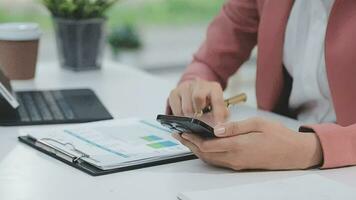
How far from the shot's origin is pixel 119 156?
3.62 feet

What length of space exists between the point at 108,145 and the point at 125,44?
1866mm

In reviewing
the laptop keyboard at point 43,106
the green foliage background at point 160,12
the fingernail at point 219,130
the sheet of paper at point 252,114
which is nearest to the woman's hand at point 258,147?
the fingernail at point 219,130

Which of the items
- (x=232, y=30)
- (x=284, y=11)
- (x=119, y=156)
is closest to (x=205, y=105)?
(x=119, y=156)

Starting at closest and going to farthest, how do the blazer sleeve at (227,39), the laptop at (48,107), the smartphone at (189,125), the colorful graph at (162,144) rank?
the smartphone at (189,125) < the colorful graph at (162,144) < the laptop at (48,107) < the blazer sleeve at (227,39)

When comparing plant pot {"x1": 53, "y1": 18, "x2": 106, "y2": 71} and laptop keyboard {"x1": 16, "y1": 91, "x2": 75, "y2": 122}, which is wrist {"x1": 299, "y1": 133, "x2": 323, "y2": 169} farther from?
plant pot {"x1": 53, "y1": 18, "x2": 106, "y2": 71}

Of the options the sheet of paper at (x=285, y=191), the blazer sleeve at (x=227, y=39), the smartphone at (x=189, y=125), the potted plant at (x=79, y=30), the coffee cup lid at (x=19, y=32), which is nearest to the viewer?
the sheet of paper at (x=285, y=191)

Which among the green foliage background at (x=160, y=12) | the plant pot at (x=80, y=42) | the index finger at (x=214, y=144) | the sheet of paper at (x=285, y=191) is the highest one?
the index finger at (x=214, y=144)

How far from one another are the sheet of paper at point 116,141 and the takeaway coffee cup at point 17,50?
54 cm

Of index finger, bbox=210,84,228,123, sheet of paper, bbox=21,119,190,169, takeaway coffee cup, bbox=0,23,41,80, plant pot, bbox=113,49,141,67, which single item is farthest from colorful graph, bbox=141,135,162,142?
plant pot, bbox=113,49,141,67

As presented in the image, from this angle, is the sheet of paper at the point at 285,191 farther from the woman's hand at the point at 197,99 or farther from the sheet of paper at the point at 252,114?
the sheet of paper at the point at 252,114

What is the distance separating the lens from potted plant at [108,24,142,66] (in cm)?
297

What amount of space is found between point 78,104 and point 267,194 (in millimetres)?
712

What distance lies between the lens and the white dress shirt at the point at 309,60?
1437 millimetres

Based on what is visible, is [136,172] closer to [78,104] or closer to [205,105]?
[205,105]
